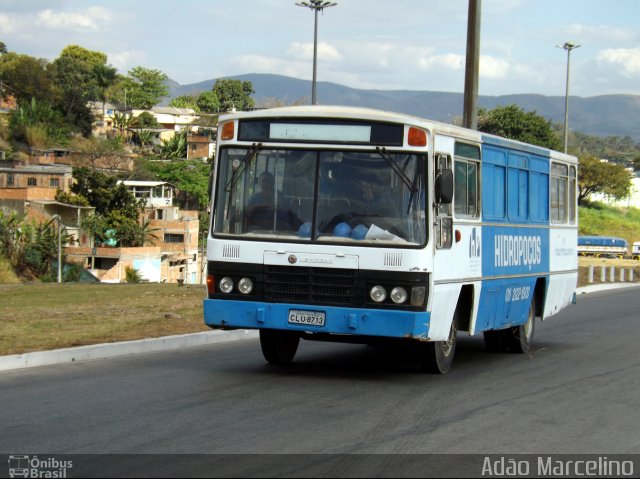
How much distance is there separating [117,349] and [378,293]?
170 inches

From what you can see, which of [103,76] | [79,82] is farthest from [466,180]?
[103,76]

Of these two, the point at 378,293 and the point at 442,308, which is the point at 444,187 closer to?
the point at 378,293

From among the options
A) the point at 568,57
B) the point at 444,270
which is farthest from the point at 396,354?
the point at 568,57

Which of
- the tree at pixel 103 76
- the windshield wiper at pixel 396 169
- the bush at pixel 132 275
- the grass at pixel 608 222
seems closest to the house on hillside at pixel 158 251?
the bush at pixel 132 275

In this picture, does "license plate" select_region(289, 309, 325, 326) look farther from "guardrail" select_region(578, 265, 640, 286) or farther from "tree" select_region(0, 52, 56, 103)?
"tree" select_region(0, 52, 56, 103)

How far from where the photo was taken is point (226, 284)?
1175 centimetres

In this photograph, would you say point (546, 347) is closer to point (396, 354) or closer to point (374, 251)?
point (396, 354)

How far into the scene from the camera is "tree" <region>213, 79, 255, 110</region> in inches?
6658

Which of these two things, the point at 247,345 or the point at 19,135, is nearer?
the point at 247,345

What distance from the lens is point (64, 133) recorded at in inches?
4717

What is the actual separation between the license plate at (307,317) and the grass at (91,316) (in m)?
3.86

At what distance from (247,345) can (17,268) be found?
51.9 m

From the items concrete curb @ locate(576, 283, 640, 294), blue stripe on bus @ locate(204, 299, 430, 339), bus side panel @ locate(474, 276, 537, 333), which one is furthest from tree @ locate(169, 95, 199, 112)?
blue stripe on bus @ locate(204, 299, 430, 339)

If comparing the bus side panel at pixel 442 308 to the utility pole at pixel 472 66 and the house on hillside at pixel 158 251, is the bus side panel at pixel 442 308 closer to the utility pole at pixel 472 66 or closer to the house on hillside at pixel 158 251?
the utility pole at pixel 472 66
